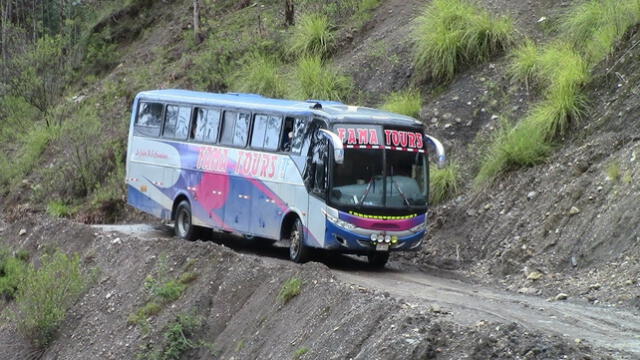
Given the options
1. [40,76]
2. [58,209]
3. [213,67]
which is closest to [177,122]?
[58,209]

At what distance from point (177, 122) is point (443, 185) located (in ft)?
18.6

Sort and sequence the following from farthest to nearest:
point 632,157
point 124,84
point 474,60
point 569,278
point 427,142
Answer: point 124,84
point 474,60
point 427,142
point 632,157
point 569,278

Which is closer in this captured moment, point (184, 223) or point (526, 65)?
point (184, 223)

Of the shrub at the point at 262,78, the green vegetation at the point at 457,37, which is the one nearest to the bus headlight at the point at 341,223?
the green vegetation at the point at 457,37

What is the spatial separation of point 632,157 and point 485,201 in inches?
135

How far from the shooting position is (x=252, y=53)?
3244 centimetres

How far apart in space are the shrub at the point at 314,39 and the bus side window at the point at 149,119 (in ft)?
23.1

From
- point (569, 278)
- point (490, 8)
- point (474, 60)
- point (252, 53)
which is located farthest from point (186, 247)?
point (252, 53)

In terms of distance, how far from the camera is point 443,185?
2183 centimetres

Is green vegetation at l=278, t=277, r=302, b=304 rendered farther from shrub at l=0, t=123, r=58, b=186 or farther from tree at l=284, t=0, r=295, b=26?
shrub at l=0, t=123, r=58, b=186

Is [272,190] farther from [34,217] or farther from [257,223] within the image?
[34,217]

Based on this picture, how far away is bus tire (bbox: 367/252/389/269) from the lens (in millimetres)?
19188

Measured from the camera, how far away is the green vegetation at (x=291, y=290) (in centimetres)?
1600

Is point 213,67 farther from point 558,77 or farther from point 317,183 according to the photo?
point 317,183
